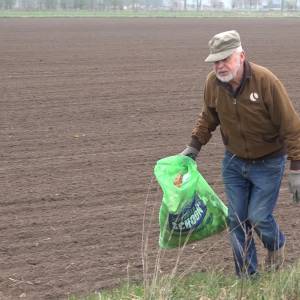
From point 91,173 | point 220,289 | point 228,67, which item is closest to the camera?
point 220,289

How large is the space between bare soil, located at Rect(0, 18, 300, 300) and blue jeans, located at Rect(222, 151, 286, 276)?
2.29 feet

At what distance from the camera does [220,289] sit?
4570 mm

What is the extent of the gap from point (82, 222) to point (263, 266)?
2.30 metres

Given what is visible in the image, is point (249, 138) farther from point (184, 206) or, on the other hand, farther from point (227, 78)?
point (184, 206)

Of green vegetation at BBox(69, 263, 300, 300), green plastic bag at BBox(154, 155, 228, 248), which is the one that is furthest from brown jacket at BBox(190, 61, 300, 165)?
green vegetation at BBox(69, 263, 300, 300)

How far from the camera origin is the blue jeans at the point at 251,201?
5020 mm

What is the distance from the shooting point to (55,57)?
24.5 m

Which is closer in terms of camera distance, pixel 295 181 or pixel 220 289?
pixel 220 289

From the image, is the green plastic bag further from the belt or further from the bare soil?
the bare soil

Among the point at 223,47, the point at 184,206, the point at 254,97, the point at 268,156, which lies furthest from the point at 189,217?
the point at 223,47

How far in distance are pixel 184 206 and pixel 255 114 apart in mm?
850

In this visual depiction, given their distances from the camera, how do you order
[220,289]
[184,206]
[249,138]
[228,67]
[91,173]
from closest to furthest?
[220,289] < [228,67] < [249,138] < [184,206] < [91,173]

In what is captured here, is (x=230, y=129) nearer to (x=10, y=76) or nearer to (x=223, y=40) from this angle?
(x=223, y=40)

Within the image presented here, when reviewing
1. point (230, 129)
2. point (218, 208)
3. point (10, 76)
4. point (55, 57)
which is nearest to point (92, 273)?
point (218, 208)
